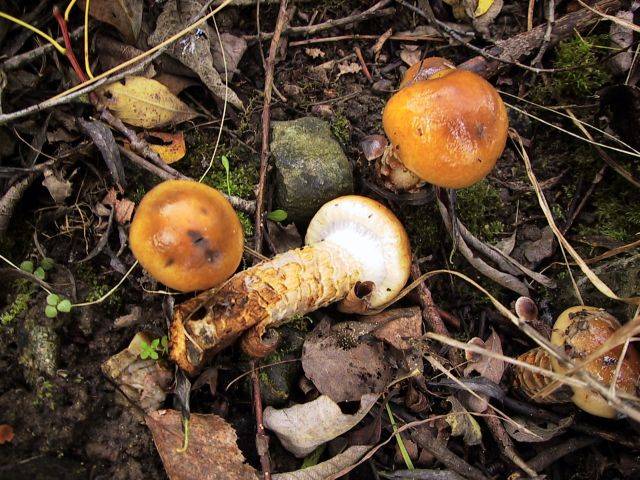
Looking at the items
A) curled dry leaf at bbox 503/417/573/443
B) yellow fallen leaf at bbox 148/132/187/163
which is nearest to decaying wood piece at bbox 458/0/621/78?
yellow fallen leaf at bbox 148/132/187/163

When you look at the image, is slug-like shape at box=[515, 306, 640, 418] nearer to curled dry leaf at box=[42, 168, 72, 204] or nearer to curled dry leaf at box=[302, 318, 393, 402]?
curled dry leaf at box=[302, 318, 393, 402]

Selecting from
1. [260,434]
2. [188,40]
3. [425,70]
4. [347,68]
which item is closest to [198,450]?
[260,434]

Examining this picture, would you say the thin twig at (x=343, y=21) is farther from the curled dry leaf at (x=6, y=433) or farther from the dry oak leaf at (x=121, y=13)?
the curled dry leaf at (x=6, y=433)

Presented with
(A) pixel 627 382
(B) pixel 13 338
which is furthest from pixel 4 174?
(A) pixel 627 382

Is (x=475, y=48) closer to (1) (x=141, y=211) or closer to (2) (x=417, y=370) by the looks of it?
(2) (x=417, y=370)

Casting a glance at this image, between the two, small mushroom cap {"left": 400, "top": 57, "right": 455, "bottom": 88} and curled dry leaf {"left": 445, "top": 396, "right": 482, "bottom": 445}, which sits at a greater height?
small mushroom cap {"left": 400, "top": 57, "right": 455, "bottom": 88}

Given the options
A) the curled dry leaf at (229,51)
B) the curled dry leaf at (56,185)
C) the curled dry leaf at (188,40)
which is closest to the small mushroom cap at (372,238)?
the curled dry leaf at (188,40)
